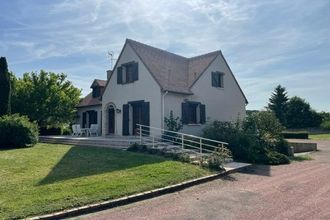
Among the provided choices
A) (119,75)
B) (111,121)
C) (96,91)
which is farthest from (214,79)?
(96,91)

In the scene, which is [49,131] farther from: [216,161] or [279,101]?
[279,101]

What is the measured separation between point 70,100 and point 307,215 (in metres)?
26.3

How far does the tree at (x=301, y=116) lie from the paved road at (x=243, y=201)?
41.8 m

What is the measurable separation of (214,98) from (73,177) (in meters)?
15.4

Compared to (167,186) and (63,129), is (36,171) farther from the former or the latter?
(63,129)

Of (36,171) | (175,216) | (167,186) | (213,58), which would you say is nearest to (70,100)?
(213,58)

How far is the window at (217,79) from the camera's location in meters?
23.8

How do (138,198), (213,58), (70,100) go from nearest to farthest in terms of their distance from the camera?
(138,198) < (213,58) < (70,100)

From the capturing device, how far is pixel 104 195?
8.18 m

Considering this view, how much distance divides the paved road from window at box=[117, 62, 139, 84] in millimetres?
11322

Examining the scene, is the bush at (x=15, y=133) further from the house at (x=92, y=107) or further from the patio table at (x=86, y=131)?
the house at (x=92, y=107)

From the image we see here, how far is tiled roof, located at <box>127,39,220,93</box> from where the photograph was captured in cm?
2017

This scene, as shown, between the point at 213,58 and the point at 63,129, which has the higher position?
the point at 213,58

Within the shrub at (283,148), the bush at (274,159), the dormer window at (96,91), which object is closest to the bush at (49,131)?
the dormer window at (96,91)
